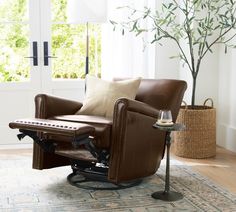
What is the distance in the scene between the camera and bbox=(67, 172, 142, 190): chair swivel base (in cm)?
337

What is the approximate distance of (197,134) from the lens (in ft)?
14.4

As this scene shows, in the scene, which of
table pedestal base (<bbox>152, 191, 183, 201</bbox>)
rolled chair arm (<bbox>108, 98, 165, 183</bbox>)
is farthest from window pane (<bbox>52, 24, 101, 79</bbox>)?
table pedestal base (<bbox>152, 191, 183, 201</bbox>)

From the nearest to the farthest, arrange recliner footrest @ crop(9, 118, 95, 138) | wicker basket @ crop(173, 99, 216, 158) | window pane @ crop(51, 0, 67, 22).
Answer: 1. recliner footrest @ crop(9, 118, 95, 138)
2. wicker basket @ crop(173, 99, 216, 158)
3. window pane @ crop(51, 0, 67, 22)

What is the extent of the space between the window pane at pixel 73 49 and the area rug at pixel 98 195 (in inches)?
62.0

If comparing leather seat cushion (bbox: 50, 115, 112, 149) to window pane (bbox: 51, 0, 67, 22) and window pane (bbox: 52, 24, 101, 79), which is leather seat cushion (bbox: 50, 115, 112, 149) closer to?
window pane (bbox: 52, 24, 101, 79)

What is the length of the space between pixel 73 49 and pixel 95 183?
209 centimetres

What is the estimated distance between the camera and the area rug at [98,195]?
9.86 feet

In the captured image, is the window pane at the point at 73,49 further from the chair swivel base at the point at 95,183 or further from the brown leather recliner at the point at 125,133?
the chair swivel base at the point at 95,183

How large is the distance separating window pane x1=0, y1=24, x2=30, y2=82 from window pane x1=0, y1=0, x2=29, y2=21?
0.28 ft

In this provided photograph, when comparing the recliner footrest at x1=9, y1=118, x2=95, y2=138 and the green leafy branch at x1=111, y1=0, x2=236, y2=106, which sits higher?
the green leafy branch at x1=111, y1=0, x2=236, y2=106

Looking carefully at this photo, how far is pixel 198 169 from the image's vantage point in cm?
400

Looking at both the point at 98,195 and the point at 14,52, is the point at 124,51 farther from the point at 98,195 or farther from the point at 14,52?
the point at 98,195

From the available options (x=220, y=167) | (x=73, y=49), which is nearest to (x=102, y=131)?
(x=220, y=167)

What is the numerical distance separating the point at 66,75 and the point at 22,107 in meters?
0.60
